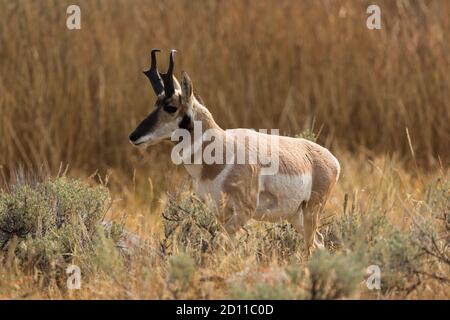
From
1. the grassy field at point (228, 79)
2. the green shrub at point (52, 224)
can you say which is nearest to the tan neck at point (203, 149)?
the green shrub at point (52, 224)

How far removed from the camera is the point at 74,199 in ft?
19.5

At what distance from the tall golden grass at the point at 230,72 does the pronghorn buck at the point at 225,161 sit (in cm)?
434

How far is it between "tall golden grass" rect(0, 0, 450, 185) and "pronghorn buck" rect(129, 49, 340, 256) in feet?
14.2

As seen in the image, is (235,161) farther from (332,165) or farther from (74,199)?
(74,199)

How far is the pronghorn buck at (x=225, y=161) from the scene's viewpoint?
4.92 m

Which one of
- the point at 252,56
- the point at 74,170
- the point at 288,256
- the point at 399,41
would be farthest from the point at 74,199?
the point at 399,41

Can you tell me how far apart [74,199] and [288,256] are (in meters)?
1.42

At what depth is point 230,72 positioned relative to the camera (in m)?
9.94

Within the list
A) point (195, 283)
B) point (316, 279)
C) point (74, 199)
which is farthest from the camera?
point (74, 199)

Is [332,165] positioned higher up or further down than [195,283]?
higher up

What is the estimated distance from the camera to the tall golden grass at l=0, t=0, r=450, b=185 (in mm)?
9523

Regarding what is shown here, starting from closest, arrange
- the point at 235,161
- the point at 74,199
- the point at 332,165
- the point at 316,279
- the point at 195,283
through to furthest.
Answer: the point at 316,279
the point at 195,283
the point at 235,161
the point at 332,165
the point at 74,199

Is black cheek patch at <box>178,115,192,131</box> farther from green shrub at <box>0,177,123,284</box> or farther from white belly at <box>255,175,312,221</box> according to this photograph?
green shrub at <box>0,177,123,284</box>

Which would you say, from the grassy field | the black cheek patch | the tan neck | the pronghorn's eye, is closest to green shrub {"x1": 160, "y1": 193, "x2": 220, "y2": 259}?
the tan neck
